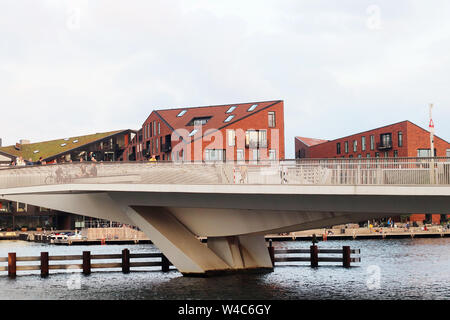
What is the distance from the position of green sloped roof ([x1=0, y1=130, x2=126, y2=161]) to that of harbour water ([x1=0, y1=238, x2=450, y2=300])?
7256 centimetres

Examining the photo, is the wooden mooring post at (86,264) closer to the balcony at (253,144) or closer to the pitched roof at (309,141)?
the balcony at (253,144)

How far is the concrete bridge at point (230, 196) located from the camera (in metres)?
27.3

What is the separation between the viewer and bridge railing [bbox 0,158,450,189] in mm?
26969

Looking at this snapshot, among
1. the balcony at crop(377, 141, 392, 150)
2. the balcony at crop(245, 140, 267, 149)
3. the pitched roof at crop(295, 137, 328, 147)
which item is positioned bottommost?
the balcony at crop(245, 140, 267, 149)

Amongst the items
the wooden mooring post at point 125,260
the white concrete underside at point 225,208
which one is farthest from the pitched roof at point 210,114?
the white concrete underside at point 225,208

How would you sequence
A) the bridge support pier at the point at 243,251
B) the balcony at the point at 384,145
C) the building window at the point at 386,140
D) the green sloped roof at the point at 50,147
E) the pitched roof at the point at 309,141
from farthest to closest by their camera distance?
the pitched roof at the point at 309,141
the green sloped roof at the point at 50,147
the building window at the point at 386,140
the balcony at the point at 384,145
the bridge support pier at the point at 243,251

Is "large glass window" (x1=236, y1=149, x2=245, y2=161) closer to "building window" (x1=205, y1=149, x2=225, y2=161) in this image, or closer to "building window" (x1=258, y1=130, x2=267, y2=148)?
"building window" (x1=205, y1=149, x2=225, y2=161)

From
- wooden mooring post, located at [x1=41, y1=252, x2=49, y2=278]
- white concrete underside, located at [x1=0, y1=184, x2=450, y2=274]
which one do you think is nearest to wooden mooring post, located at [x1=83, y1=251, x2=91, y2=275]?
wooden mooring post, located at [x1=41, y1=252, x2=49, y2=278]

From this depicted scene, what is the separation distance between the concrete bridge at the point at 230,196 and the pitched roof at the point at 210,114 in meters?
44.5

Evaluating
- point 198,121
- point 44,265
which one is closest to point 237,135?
point 198,121

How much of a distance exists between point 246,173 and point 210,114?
6183 centimetres

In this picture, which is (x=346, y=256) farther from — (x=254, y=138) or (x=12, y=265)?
(x=254, y=138)
